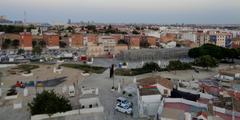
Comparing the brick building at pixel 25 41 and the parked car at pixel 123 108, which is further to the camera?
the brick building at pixel 25 41

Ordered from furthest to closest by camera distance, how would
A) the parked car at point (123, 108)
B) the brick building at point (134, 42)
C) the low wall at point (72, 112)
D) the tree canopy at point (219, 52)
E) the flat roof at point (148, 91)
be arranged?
the brick building at point (134, 42) < the tree canopy at point (219, 52) < the flat roof at point (148, 91) < the parked car at point (123, 108) < the low wall at point (72, 112)

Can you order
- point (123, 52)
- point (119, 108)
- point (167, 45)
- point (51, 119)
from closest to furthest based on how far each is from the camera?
point (51, 119)
point (119, 108)
point (123, 52)
point (167, 45)

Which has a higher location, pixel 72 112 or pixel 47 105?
pixel 47 105

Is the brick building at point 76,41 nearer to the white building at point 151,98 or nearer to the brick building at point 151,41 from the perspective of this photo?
the brick building at point 151,41

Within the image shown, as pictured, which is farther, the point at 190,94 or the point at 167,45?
the point at 167,45

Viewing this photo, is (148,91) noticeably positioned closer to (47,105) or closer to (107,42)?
(47,105)

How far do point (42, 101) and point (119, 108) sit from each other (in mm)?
3984

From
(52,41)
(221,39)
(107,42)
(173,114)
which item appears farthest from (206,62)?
(221,39)

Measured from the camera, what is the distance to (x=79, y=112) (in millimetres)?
13633

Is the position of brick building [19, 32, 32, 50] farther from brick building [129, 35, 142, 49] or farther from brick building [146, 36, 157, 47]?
brick building [146, 36, 157, 47]

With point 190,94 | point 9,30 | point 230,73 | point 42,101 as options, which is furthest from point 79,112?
point 9,30

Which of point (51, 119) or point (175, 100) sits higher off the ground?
point (175, 100)

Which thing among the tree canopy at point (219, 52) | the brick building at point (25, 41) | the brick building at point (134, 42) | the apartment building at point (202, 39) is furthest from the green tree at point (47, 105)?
the apartment building at point (202, 39)

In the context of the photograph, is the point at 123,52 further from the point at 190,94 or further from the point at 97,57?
the point at 190,94
